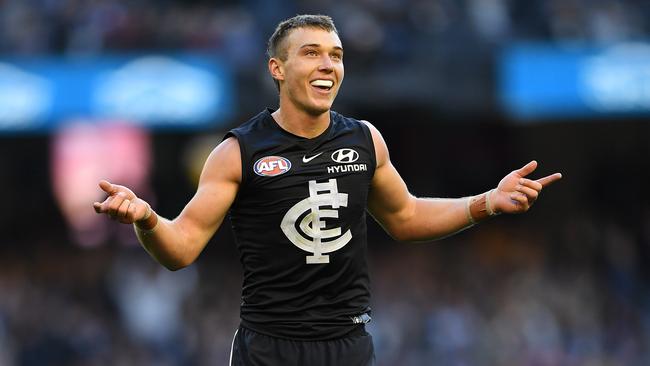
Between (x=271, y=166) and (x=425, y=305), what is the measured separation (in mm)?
10747

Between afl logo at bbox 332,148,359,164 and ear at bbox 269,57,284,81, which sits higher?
ear at bbox 269,57,284,81

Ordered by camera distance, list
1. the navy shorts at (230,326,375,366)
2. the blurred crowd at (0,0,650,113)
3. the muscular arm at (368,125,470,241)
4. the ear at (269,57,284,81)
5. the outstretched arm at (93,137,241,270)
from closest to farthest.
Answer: the outstretched arm at (93,137,241,270), the navy shorts at (230,326,375,366), the ear at (269,57,284,81), the muscular arm at (368,125,470,241), the blurred crowd at (0,0,650,113)

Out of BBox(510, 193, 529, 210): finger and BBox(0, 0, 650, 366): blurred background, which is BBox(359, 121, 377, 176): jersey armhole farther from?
BBox(0, 0, 650, 366): blurred background

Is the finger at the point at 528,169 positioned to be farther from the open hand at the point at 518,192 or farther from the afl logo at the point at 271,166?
the afl logo at the point at 271,166

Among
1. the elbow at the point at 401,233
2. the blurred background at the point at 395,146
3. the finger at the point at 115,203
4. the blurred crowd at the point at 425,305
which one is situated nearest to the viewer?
the finger at the point at 115,203

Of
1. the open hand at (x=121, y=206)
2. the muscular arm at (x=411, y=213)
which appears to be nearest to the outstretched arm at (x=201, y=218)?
the open hand at (x=121, y=206)

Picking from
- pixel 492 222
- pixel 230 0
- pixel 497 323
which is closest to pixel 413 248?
pixel 492 222

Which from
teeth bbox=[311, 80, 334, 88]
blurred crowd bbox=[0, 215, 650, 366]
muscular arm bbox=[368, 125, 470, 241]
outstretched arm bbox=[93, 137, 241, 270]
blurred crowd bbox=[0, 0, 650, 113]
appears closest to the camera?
outstretched arm bbox=[93, 137, 241, 270]

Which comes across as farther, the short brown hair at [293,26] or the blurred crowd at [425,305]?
the blurred crowd at [425,305]

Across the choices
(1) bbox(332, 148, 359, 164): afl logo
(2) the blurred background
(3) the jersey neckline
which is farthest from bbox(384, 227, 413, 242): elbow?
(2) the blurred background

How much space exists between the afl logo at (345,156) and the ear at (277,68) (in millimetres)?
440

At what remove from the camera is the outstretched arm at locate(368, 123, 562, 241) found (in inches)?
229

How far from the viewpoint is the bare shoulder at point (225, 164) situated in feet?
18.2

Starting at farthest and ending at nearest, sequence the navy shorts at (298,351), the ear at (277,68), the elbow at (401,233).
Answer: the elbow at (401,233)
the ear at (277,68)
the navy shorts at (298,351)
